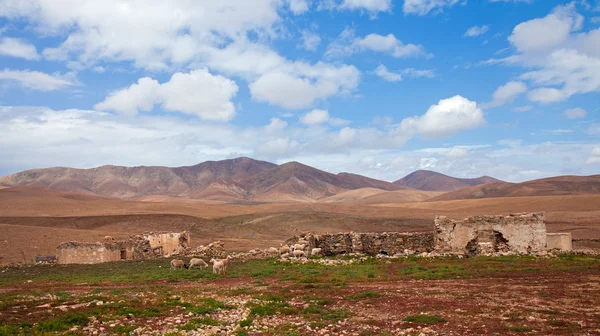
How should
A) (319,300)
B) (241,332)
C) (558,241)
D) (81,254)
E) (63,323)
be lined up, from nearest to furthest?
(241,332), (63,323), (319,300), (558,241), (81,254)

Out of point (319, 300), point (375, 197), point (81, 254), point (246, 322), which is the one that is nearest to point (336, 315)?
point (319, 300)

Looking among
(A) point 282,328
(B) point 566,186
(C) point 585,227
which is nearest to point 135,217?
(C) point 585,227

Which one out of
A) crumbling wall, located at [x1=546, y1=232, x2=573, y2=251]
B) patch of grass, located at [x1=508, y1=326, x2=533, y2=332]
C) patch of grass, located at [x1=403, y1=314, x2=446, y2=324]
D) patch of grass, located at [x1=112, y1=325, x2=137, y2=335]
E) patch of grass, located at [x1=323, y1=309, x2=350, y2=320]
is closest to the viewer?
patch of grass, located at [x1=508, y1=326, x2=533, y2=332]

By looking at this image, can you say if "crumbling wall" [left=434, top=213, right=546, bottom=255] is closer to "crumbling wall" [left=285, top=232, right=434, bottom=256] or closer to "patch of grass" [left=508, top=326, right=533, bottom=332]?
"crumbling wall" [left=285, top=232, right=434, bottom=256]

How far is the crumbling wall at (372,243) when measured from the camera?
24406 mm

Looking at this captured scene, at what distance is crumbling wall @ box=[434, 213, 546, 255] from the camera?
73.4 ft

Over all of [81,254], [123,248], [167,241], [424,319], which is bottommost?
[81,254]

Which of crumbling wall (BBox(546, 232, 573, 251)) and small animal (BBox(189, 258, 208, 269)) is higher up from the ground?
crumbling wall (BBox(546, 232, 573, 251))

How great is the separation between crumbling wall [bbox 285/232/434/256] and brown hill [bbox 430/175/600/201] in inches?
3691

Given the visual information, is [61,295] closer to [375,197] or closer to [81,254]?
[81,254]

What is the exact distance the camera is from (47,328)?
9852 millimetres

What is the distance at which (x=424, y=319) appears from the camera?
32.4 feet

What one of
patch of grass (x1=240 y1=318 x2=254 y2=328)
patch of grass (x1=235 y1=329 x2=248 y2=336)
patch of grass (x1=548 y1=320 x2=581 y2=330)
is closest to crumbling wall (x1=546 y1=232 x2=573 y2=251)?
patch of grass (x1=548 y1=320 x2=581 y2=330)

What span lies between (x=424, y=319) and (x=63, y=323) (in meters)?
7.85
